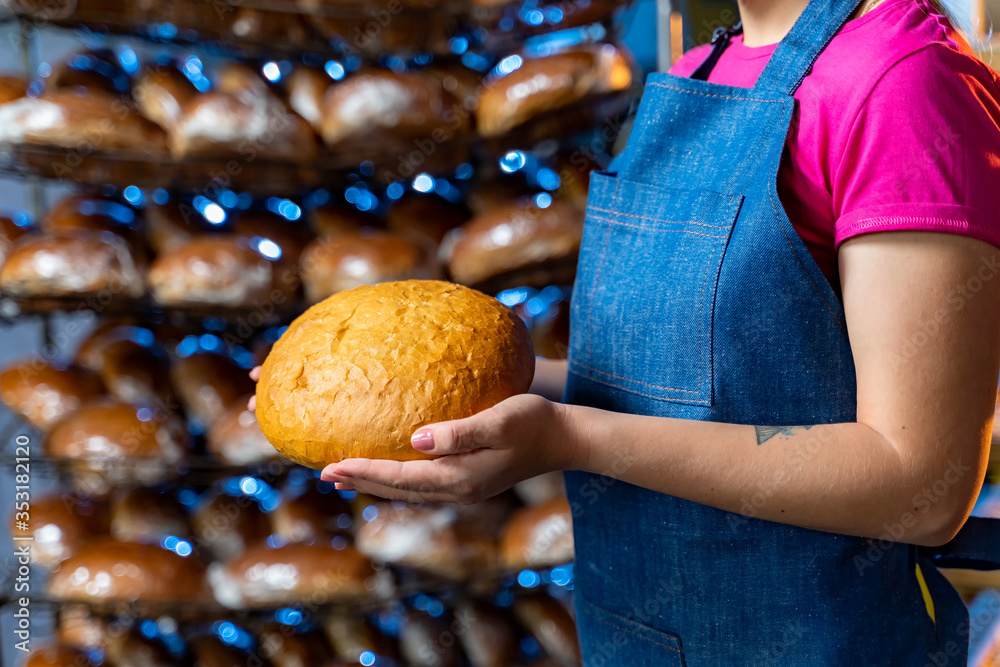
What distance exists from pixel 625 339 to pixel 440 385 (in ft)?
0.72

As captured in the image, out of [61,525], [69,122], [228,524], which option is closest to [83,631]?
[61,525]

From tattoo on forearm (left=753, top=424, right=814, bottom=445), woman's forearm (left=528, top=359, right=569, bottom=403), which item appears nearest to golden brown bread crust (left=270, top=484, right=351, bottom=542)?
woman's forearm (left=528, top=359, right=569, bottom=403)

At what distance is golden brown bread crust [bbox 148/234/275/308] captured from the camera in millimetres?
1548

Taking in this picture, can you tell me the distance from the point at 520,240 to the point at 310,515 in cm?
84

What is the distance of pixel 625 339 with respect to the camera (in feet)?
2.59

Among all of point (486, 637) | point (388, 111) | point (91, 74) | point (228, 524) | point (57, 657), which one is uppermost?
point (91, 74)

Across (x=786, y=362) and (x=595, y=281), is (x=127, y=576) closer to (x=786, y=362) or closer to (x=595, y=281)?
(x=595, y=281)

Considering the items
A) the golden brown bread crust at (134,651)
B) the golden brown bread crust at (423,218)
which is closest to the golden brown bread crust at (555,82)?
the golden brown bread crust at (423,218)

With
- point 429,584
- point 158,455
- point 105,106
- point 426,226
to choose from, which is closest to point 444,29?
point 426,226

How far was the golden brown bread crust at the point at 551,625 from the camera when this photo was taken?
1702 millimetres

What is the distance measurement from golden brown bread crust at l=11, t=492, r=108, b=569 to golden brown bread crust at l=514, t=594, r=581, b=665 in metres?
1.04

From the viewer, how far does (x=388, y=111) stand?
157 centimetres

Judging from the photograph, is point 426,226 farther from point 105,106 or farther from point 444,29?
point 105,106

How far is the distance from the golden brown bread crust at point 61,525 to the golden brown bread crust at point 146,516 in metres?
0.04
